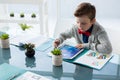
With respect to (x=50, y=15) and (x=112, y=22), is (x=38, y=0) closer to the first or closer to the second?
(x=50, y=15)

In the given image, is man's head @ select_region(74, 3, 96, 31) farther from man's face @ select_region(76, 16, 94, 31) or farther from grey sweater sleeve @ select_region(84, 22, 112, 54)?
grey sweater sleeve @ select_region(84, 22, 112, 54)

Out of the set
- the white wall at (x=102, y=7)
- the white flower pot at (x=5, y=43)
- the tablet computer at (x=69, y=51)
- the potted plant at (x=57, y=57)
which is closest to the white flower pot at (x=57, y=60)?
the potted plant at (x=57, y=57)

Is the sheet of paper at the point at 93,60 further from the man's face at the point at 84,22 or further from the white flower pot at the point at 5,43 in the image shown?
the white flower pot at the point at 5,43

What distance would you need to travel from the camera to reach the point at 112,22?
10.3 feet

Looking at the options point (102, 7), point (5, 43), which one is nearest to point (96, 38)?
point (5, 43)

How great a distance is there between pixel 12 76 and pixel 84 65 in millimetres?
427

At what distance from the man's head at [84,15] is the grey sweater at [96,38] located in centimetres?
10

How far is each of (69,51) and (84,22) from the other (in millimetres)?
286

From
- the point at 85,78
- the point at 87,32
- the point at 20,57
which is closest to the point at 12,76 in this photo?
the point at 20,57

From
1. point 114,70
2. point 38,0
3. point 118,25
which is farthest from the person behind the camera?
point 118,25

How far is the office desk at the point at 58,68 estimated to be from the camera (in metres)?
1.18

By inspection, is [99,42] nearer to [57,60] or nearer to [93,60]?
[93,60]

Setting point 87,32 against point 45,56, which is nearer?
point 45,56

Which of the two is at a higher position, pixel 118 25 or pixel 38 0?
pixel 38 0
